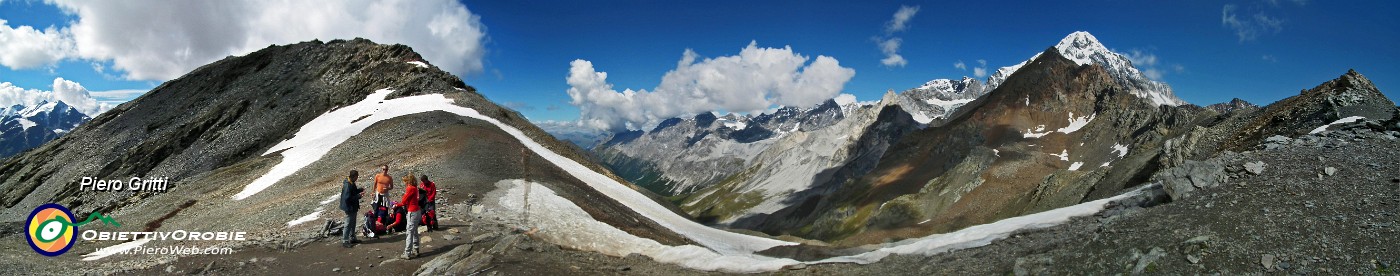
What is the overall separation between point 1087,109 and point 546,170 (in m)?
143

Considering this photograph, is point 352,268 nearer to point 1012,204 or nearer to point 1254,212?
point 1254,212

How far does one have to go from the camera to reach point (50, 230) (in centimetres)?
1881

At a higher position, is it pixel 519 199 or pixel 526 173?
pixel 526 173

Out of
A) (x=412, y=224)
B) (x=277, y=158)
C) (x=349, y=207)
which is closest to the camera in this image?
(x=412, y=224)

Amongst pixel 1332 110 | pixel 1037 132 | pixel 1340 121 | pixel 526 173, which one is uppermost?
pixel 1037 132

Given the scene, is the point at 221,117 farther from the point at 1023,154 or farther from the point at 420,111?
the point at 1023,154

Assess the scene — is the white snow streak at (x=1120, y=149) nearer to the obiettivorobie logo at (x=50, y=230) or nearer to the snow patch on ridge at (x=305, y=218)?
the snow patch on ridge at (x=305, y=218)

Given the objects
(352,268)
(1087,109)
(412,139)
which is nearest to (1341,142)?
(352,268)

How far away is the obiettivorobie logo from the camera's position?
60.4 ft

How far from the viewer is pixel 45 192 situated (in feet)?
196

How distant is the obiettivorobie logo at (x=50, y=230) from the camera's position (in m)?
18.4

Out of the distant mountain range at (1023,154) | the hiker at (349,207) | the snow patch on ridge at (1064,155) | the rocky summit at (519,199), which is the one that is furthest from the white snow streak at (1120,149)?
the hiker at (349,207)

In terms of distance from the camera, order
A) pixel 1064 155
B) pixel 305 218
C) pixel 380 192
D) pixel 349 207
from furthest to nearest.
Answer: pixel 1064 155 < pixel 305 218 < pixel 380 192 < pixel 349 207

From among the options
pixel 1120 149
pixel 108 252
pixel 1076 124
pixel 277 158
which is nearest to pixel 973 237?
pixel 108 252
